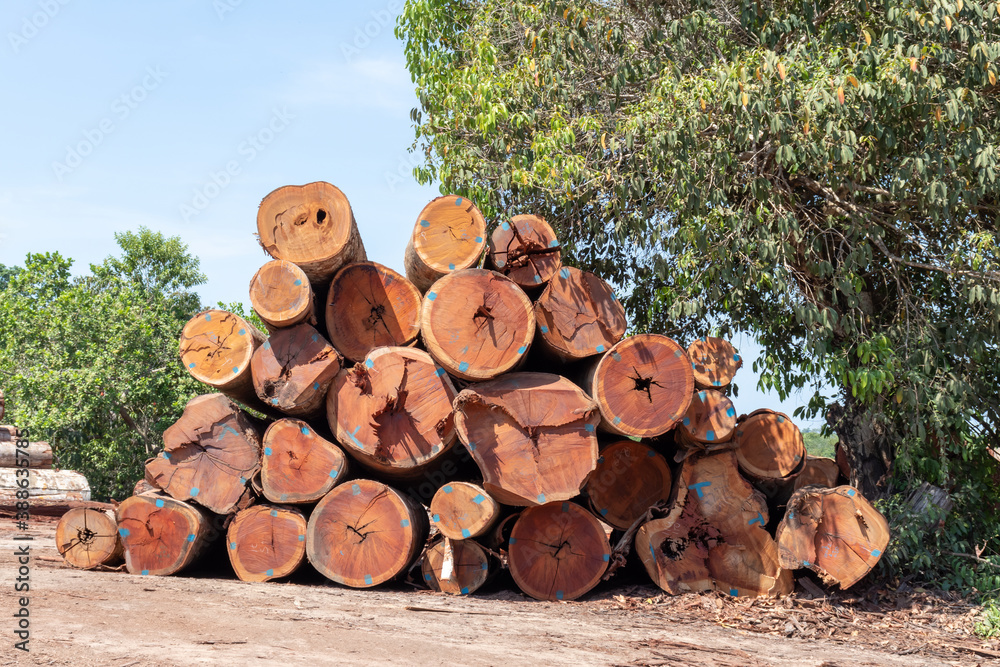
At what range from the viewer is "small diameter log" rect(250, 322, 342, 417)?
5.80 meters

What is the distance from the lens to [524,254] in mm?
6027

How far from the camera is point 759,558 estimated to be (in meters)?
6.00

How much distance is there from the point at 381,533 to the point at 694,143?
3901 mm

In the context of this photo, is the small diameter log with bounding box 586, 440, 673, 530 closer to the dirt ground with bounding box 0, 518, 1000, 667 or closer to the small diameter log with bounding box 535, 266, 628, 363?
the dirt ground with bounding box 0, 518, 1000, 667

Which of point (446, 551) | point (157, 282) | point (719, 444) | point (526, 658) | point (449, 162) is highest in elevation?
point (157, 282)

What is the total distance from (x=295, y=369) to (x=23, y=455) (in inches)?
235

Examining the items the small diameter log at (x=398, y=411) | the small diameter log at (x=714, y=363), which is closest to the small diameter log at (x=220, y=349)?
the small diameter log at (x=398, y=411)

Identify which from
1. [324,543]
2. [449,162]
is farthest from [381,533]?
[449,162]

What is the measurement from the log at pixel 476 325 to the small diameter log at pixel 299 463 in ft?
3.67

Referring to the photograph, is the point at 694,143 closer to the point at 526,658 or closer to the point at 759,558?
the point at 759,558

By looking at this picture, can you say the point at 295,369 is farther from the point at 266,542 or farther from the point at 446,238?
the point at 446,238

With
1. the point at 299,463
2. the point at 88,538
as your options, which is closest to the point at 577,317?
the point at 299,463

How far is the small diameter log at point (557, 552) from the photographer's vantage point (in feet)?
19.2

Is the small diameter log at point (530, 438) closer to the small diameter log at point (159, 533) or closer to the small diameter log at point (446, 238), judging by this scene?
the small diameter log at point (446, 238)
